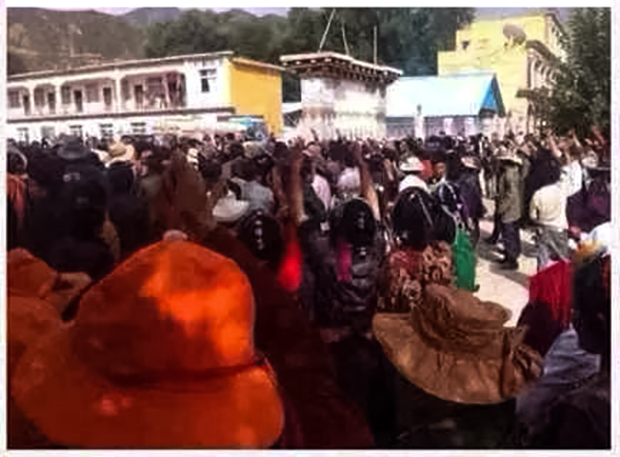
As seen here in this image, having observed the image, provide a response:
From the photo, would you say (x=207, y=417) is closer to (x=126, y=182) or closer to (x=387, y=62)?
(x=126, y=182)

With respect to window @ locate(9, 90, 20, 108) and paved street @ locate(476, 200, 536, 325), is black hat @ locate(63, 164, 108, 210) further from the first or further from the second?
paved street @ locate(476, 200, 536, 325)

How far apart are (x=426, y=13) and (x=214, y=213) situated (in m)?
0.57

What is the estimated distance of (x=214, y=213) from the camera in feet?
6.11

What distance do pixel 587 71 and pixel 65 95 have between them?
3.40 ft

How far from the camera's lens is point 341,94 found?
6.30 ft

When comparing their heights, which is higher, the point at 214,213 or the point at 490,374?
the point at 214,213

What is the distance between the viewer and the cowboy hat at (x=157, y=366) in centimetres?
162

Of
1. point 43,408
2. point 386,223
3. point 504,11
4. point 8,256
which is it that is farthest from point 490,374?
point 8,256

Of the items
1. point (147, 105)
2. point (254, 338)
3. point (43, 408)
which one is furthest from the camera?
point (147, 105)

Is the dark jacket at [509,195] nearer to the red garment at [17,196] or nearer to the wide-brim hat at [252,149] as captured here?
the wide-brim hat at [252,149]

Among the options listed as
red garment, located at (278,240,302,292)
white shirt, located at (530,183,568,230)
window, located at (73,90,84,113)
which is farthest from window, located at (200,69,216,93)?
white shirt, located at (530,183,568,230)

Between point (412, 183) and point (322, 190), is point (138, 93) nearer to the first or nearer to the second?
point (322, 190)

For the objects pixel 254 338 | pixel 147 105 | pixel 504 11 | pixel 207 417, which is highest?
pixel 504 11

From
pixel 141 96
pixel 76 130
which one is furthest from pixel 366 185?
pixel 76 130
